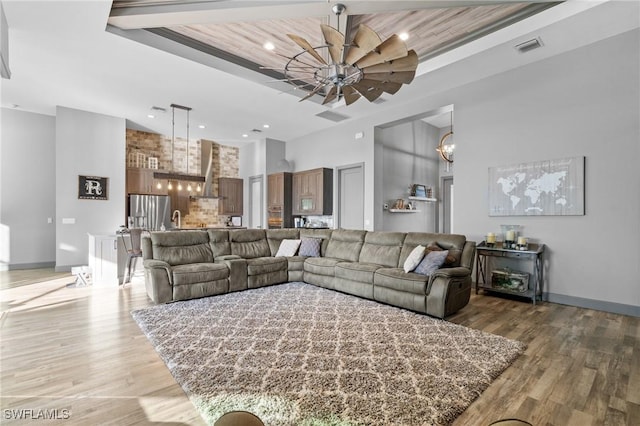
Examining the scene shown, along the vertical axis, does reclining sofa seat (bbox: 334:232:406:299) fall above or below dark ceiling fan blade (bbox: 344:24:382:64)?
below

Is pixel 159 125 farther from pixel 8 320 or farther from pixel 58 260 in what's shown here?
pixel 8 320

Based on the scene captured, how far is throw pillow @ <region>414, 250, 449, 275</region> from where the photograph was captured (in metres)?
3.89

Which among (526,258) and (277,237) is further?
(277,237)

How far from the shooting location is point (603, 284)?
3.95m

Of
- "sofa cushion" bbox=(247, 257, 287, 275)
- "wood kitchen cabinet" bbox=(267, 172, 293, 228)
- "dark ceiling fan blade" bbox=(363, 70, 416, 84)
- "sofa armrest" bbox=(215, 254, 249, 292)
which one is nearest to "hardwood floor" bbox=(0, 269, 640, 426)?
"sofa armrest" bbox=(215, 254, 249, 292)

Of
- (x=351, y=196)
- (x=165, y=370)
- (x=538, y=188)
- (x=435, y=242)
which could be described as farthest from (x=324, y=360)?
(x=351, y=196)

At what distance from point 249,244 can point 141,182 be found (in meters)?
4.29

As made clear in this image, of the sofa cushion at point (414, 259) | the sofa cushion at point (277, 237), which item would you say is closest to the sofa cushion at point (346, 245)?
the sofa cushion at point (277, 237)

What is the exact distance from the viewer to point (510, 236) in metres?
4.55

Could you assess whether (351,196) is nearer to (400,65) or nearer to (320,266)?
(320,266)

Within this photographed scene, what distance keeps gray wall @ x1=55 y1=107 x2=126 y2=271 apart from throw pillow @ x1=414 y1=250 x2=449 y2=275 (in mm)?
6781

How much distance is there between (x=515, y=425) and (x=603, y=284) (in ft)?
14.5

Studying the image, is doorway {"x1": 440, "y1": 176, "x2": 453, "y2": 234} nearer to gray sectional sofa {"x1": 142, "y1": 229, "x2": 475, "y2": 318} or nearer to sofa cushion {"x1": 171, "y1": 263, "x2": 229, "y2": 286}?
gray sectional sofa {"x1": 142, "y1": 229, "x2": 475, "y2": 318}

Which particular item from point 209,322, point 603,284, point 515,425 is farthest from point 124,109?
point 603,284
